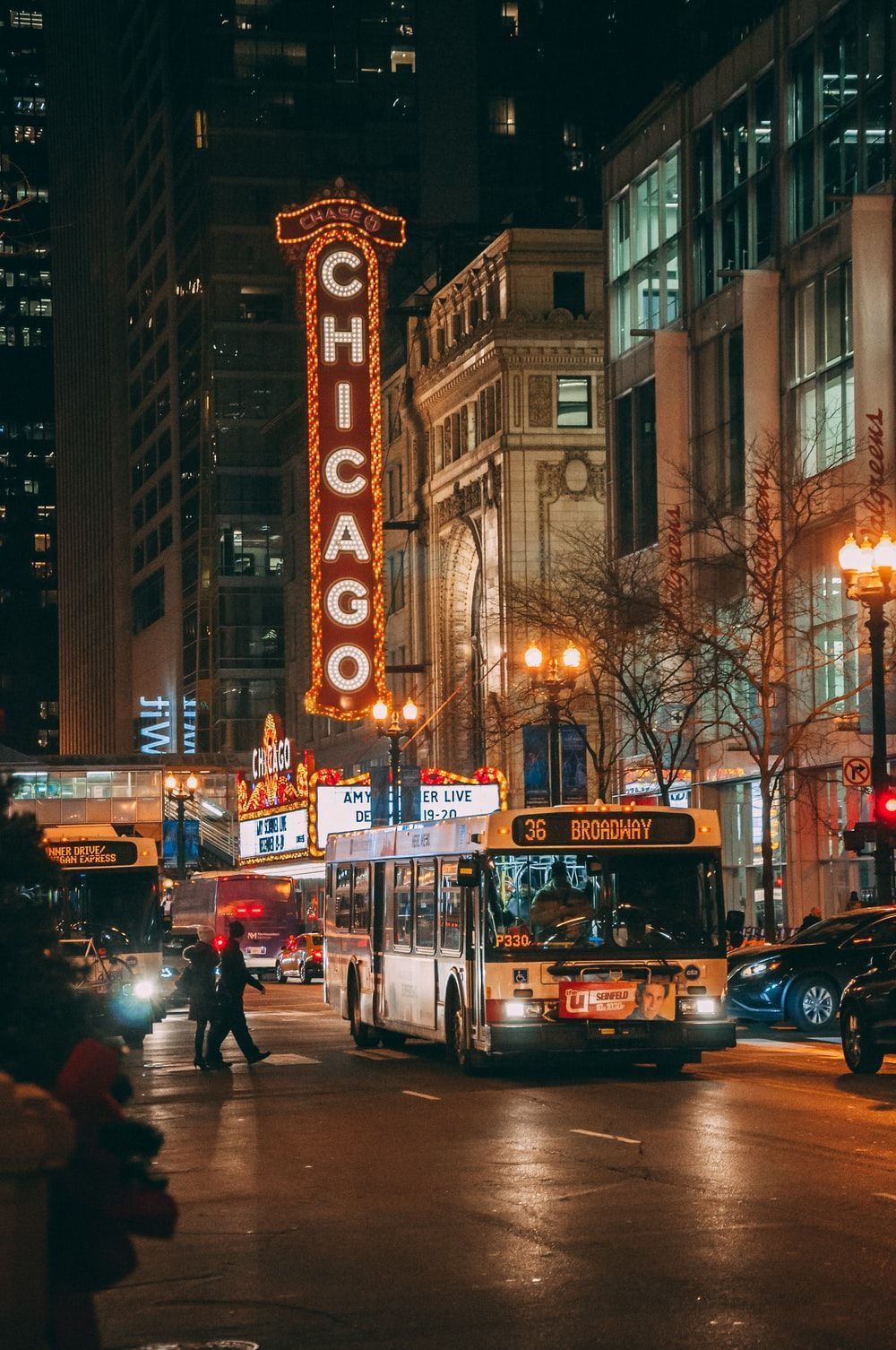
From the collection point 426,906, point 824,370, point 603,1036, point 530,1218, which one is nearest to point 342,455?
point 824,370

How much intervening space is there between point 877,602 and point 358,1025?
9.21 meters

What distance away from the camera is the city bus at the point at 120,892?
3562 centimetres

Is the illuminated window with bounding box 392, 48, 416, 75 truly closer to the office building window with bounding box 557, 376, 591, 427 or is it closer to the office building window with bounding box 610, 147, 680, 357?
the office building window with bounding box 557, 376, 591, 427

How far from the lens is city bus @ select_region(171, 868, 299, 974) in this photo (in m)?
68.2

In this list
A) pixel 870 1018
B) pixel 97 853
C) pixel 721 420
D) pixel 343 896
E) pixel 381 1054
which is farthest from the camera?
pixel 721 420

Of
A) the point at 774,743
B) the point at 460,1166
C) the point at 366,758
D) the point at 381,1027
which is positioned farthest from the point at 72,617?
the point at 460,1166

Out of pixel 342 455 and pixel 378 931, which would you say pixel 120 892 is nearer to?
pixel 378 931

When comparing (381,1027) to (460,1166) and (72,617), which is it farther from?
(72,617)

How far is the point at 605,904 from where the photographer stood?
22453mm

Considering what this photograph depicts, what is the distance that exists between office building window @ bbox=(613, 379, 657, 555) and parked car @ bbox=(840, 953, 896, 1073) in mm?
33723

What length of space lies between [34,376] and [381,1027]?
178m

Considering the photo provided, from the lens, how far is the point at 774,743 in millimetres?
46219

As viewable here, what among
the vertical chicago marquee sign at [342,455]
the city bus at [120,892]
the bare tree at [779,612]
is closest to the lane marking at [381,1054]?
the city bus at [120,892]

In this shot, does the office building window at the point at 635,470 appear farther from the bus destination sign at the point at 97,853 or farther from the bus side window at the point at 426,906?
the bus side window at the point at 426,906
